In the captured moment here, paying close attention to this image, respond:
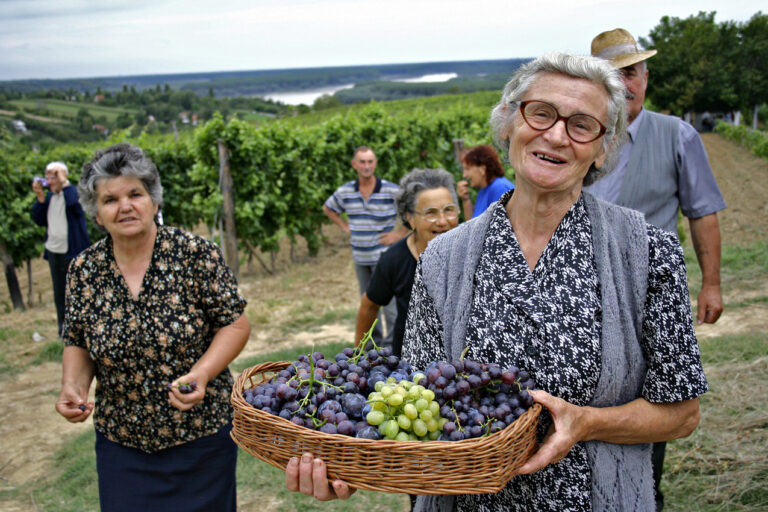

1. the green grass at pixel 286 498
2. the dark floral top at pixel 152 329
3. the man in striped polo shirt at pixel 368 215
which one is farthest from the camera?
the man in striped polo shirt at pixel 368 215

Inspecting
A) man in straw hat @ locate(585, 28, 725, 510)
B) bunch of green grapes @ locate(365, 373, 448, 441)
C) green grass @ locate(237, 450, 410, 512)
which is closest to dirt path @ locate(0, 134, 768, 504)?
green grass @ locate(237, 450, 410, 512)

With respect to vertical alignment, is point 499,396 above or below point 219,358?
above

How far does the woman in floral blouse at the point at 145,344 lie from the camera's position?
2.55 metres

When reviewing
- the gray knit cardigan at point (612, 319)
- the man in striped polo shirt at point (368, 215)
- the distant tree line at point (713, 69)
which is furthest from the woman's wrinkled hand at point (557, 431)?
the distant tree line at point (713, 69)

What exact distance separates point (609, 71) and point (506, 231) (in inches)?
19.3

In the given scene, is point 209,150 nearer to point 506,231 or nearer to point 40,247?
point 40,247

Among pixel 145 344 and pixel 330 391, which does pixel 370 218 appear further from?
pixel 330 391

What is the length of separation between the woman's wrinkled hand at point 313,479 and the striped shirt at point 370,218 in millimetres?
5029

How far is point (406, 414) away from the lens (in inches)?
55.4

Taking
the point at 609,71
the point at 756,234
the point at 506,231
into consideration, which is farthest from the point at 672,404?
the point at 756,234

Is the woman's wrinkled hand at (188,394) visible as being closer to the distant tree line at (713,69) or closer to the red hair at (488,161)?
the red hair at (488,161)

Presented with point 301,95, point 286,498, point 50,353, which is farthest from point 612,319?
point 301,95

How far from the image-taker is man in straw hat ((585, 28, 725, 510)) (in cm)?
296

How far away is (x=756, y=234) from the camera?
1184 centimetres
